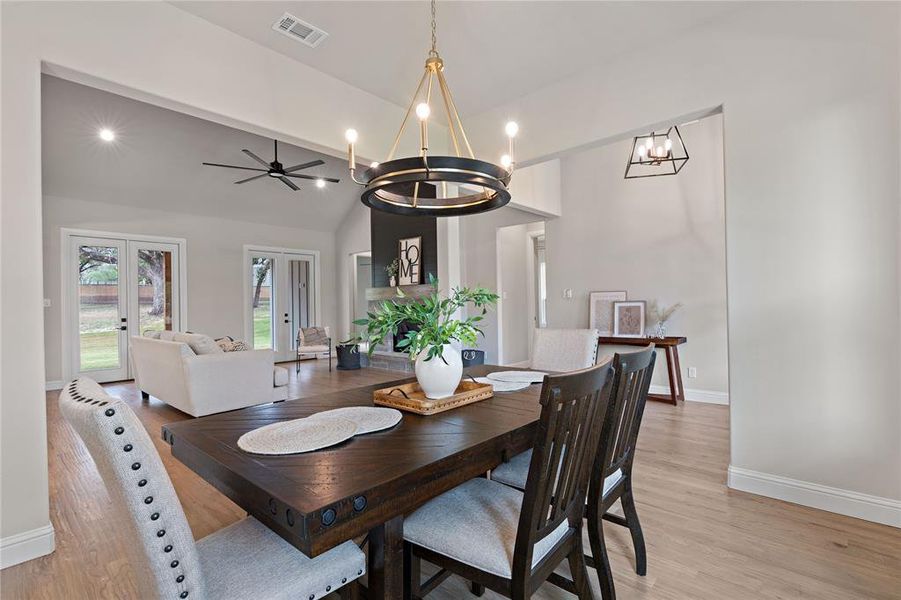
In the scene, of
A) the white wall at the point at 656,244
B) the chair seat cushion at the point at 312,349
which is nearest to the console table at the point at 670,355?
the white wall at the point at 656,244

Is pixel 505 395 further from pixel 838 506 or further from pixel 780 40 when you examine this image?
pixel 780 40

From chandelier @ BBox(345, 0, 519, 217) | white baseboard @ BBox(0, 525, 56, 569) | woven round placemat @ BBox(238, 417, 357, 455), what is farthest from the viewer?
white baseboard @ BBox(0, 525, 56, 569)

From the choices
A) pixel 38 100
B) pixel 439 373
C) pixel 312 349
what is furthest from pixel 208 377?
pixel 439 373

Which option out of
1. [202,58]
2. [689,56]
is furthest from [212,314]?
[689,56]

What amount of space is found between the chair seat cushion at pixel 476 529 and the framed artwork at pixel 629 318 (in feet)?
12.8

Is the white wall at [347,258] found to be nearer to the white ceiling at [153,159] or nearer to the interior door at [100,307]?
the white ceiling at [153,159]

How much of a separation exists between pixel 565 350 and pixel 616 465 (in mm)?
1149

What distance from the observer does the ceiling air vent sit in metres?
2.55

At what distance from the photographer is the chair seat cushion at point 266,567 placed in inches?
40.7

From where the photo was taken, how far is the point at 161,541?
2.97 feet

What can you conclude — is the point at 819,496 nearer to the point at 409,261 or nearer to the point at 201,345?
the point at 201,345

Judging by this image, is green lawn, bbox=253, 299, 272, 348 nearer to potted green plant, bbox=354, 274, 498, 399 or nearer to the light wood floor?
the light wood floor

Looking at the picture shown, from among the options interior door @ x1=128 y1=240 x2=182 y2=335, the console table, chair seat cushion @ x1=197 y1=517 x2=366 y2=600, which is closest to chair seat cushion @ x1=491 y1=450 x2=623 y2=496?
chair seat cushion @ x1=197 y1=517 x2=366 y2=600

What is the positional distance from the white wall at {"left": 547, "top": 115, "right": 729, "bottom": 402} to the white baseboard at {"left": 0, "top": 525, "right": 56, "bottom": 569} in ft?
16.3
